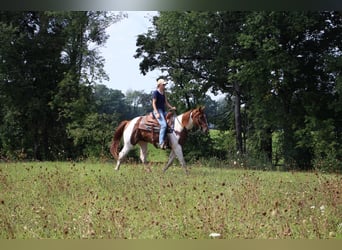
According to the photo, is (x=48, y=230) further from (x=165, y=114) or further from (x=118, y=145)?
(x=165, y=114)

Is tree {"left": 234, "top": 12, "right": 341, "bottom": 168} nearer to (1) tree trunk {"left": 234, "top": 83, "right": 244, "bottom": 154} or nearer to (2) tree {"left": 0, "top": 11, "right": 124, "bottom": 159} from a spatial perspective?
(1) tree trunk {"left": 234, "top": 83, "right": 244, "bottom": 154}

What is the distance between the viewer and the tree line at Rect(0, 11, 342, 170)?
15.4 feet

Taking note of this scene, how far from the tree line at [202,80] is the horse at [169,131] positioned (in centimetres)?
9

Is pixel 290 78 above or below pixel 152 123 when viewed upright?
above

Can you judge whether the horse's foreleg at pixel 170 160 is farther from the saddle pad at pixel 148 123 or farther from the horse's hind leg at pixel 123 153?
the horse's hind leg at pixel 123 153

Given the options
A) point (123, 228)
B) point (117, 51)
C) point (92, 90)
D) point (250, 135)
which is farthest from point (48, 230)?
point (250, 135)

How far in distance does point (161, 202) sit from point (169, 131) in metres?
0.70

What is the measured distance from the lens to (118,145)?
15.3ft

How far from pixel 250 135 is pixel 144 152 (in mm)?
1022

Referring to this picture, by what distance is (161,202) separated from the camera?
4305 millimetres

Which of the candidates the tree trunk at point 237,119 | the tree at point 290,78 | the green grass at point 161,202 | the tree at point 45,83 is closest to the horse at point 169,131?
the green grass at point 161,202

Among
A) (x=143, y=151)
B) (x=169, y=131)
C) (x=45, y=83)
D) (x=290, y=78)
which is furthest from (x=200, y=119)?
(x=45, y=83)

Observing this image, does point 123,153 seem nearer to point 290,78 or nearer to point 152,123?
point 152,123

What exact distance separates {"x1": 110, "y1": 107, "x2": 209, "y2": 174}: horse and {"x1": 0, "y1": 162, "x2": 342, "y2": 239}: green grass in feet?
0.51
